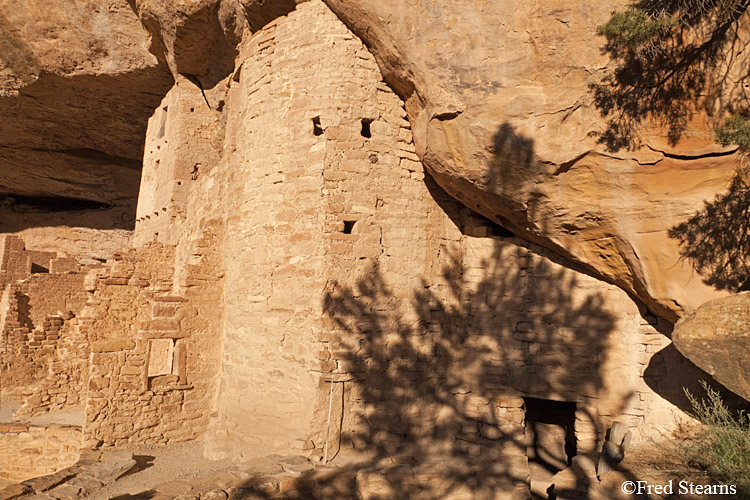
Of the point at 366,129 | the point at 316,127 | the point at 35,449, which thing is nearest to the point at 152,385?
the point at 35,449

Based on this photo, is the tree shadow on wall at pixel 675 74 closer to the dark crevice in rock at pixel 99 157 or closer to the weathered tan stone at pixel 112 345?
the weathered tan stone at pixel 112 345

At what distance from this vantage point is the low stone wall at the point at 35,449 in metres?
7.51

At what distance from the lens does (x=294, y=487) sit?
15.4 ft

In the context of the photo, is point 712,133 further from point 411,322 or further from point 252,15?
point 252,15

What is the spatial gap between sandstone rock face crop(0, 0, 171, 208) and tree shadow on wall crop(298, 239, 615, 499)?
8.07 meters

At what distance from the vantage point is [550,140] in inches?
207

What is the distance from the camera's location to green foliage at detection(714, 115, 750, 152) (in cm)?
448

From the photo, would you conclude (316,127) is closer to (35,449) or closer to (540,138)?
(540,138)

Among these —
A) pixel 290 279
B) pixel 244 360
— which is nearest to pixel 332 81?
→ pixel 290 279

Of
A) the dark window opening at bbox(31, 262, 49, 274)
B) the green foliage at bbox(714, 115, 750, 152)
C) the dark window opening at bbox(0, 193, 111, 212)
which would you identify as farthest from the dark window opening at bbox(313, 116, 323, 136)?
the dark window opening at bbox(0, 193, 111, 212)

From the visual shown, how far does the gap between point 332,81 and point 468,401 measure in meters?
4.28

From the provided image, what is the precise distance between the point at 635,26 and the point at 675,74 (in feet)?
2.11

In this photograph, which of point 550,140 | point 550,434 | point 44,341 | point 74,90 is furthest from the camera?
point 74,90

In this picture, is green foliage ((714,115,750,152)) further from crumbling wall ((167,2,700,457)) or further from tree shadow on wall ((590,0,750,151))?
crumbling wall ((167,2,700,457))
